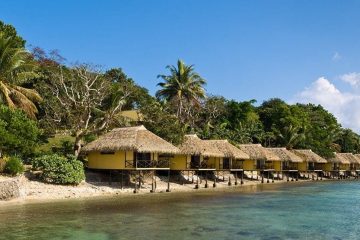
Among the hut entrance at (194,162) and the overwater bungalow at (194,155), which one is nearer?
the overwater bungalow at (194,155)

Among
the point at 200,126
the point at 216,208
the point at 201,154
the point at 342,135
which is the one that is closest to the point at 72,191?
the point at 216,208

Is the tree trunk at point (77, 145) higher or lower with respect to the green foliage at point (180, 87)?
lower

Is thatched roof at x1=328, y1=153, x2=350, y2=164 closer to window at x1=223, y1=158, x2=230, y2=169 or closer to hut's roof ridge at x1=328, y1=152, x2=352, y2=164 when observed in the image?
hut's roof ridge at x1=328, y1=152, x2=352, y2=164

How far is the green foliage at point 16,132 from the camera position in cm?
2264

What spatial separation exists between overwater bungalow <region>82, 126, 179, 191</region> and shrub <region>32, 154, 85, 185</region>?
3.06 meters

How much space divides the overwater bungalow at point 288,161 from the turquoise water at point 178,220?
865 inches

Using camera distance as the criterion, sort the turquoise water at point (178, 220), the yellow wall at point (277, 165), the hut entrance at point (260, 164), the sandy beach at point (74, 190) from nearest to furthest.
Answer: the turquoise water at point (178, 220)
the sandy beach at point (74, 190)
the hut entrance at point (260, 164)
the yellow wall at point (277, 165)

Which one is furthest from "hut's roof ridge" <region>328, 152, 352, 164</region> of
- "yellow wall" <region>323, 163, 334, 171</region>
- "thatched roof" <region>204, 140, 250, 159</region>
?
"thatched roof" <region>204, 140, 250, 159</region>

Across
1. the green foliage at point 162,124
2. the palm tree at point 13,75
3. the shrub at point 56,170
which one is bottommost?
the shrub at point 56,170

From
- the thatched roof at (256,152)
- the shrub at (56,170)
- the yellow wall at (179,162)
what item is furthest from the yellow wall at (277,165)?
the shrub at (56,170)

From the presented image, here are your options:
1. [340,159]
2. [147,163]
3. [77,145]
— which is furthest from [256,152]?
[340,159]

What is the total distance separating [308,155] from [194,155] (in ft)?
74.9

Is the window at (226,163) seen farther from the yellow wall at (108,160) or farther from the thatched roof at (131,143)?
the yellow wall at (108,160)

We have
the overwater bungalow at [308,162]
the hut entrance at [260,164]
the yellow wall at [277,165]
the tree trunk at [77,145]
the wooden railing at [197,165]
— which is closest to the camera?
the tree trunk at [77,145]
